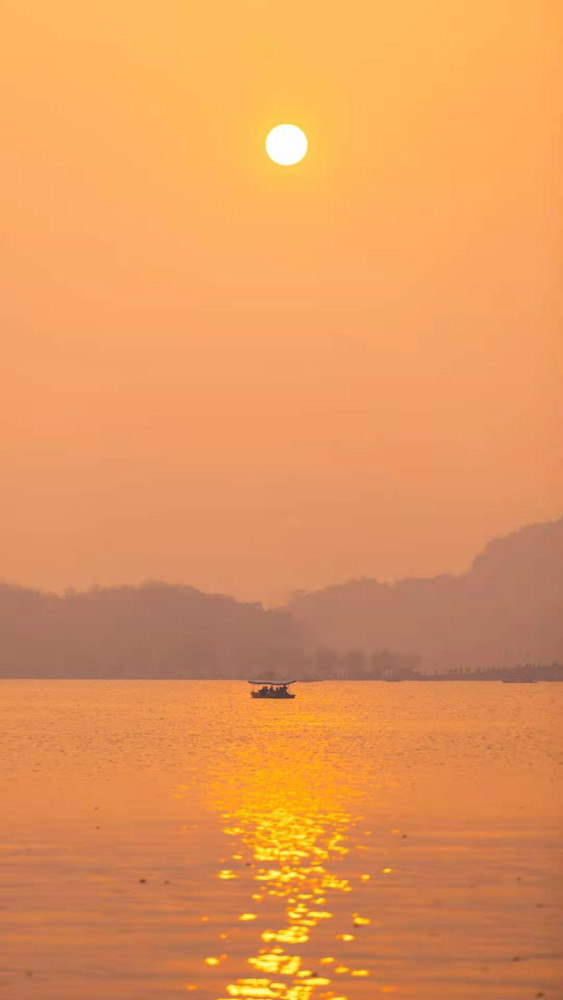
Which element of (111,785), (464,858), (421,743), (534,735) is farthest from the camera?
(534,735)

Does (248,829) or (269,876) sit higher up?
(248,829)

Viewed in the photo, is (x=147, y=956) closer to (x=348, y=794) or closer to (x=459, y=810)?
(x=459, y=810)

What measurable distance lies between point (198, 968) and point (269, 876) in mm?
Answer: 12590

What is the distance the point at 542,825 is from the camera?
59.1 metres

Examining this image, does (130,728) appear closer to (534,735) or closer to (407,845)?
(534,735)

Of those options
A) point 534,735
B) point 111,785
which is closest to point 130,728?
point 534,735

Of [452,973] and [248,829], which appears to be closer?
[452,973]

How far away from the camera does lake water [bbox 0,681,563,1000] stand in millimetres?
31156

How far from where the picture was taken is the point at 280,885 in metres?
42.4

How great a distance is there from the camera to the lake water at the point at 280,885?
3116cm

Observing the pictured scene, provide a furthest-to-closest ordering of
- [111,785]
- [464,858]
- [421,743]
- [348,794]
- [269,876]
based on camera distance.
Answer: [421,743] → [111,785] → [348,794] → [464,858] → [269,876]

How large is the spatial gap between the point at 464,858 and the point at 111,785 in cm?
3492

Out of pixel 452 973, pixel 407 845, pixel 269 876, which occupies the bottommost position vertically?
pixel 452 973

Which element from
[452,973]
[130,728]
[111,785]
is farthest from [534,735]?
[452,973]
